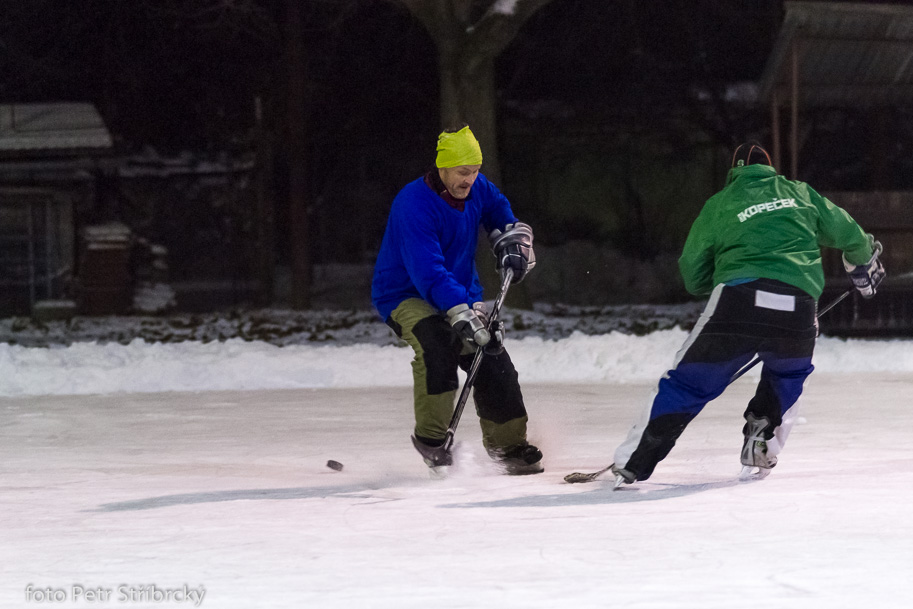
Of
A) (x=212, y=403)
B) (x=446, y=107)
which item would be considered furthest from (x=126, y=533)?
(x=446, y=107)

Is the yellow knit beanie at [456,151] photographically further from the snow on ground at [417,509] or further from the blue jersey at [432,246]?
the snow on ground at [417,509]

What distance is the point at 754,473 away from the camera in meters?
6.01

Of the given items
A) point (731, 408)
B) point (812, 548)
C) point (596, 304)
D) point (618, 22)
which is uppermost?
point (618, 22)

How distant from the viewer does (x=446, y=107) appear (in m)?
17.1

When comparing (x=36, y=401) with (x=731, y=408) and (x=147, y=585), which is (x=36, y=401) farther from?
(x=147, y=585)

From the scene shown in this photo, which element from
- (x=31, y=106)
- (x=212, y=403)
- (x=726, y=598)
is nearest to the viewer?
(x=726, y=598)

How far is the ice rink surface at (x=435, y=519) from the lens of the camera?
4.01 m

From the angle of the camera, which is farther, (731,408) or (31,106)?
(31,106)

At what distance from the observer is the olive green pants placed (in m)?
6.13

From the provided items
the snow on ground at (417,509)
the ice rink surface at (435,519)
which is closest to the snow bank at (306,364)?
the snow on ground at (417,509)

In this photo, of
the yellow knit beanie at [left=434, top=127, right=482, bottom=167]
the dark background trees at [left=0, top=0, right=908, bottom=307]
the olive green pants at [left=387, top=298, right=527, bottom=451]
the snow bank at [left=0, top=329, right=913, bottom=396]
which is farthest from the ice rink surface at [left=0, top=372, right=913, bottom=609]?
the dark background trees at [left=0, top=0, right=908, bottom=307]

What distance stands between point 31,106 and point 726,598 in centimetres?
2004
